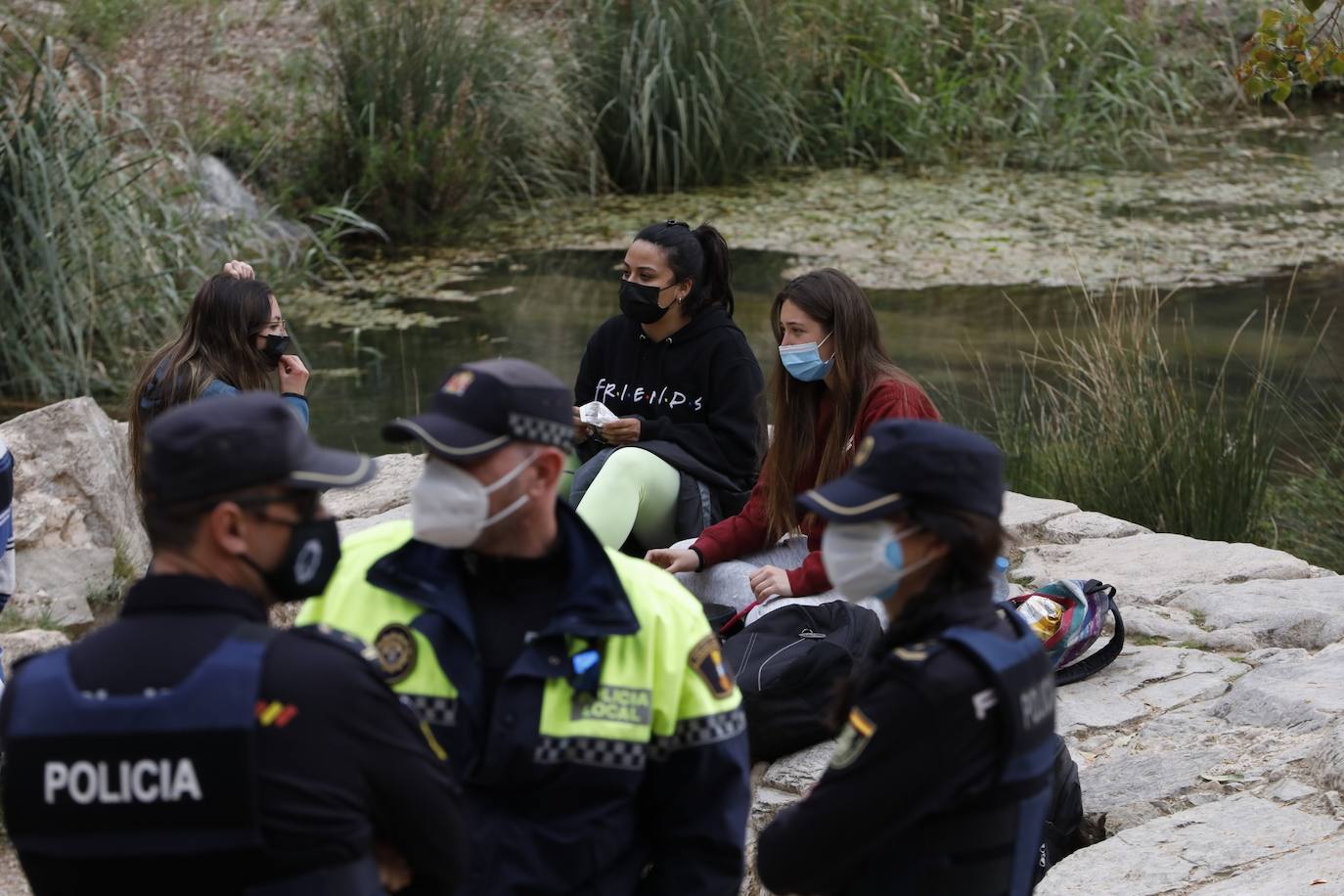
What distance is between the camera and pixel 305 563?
1651 mm

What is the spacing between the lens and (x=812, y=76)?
11.7 meters

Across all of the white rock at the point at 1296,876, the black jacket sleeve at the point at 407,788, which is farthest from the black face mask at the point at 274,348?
the white rock at the point at 1296,876

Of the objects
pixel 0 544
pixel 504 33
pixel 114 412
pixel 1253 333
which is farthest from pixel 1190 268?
pixel 0 544

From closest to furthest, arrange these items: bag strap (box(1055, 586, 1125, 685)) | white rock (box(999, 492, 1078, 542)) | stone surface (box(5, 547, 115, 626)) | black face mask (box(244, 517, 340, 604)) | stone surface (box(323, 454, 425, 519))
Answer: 1. black face mask (box(244, 517, 340, 604))
2. bag strap (box(1055, 586, 1125, 685))
3. stone surface (box(5, 547, 115, 626))
4. white rock (box(999, 492, 1078, 542))
5. stone surface (box(323, 454, 425, 519))

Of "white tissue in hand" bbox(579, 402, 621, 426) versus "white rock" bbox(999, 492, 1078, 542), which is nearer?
"white tissue in hand" bbox(579, 402, 621, 426)

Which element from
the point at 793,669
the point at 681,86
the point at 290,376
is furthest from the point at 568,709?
the point at 681,86

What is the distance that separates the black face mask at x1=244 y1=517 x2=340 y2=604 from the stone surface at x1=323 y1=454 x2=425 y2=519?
3232 mm

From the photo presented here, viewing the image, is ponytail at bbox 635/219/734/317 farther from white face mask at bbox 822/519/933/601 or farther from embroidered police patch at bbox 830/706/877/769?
embroidered police patch at bbox 830/706/877/769

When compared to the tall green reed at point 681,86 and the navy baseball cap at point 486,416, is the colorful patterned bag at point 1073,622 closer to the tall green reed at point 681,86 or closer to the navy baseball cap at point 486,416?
the navy baseball cap at point 486,416

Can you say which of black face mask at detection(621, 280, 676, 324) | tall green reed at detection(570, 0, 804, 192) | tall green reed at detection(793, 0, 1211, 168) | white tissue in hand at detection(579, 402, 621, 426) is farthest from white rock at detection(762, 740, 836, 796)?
tall green reed at detection(793, 0, 1211, 168)

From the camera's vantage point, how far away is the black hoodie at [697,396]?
4.01 m

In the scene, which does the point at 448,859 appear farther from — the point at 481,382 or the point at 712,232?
the point at 712,232

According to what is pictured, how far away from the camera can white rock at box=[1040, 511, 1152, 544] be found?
4.76 m

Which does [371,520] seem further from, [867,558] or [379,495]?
[867,558]
